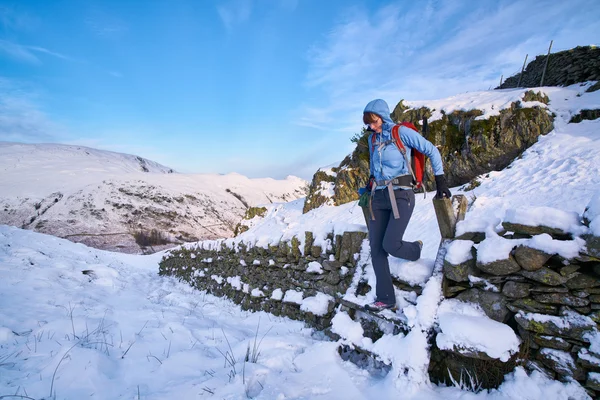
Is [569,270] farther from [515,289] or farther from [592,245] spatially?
[515,289]

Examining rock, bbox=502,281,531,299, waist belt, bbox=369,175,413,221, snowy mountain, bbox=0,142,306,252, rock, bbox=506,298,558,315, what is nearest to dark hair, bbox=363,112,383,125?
waist belt, bbox=369,175,413,221

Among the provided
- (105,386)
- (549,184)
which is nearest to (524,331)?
(105,386)

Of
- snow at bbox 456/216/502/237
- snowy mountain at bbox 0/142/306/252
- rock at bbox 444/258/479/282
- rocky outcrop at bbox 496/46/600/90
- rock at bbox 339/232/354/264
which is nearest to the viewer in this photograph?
rock at bbox 444/258/479/282

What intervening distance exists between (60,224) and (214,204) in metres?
10.3

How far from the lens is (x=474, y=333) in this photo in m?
1.93

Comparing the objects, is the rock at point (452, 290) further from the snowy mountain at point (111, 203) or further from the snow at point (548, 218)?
the snowy mountain at point (111, 203)

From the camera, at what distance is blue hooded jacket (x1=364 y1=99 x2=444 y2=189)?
2652 mm

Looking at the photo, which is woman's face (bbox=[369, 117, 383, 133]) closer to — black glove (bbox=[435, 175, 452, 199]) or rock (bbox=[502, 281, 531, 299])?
black glove (bbox=[435, 175, 452, 199])

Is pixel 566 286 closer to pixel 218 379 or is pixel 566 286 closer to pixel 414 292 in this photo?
pixel 414 292

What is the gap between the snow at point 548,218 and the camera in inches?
72.2

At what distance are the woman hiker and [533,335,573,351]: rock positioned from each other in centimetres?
106

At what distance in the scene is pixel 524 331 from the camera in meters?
1.89

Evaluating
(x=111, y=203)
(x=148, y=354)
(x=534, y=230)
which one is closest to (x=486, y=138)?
(x=534, y=230)

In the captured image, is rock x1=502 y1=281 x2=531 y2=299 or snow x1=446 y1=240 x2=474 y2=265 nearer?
rock x1=502 y1=281 x2=531 y2=299
